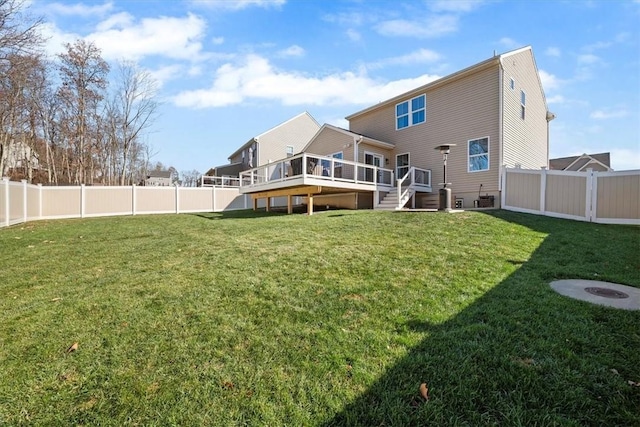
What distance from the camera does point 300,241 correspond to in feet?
20.7

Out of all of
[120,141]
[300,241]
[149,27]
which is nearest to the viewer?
[300,241]

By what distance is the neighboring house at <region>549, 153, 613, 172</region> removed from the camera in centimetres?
2409

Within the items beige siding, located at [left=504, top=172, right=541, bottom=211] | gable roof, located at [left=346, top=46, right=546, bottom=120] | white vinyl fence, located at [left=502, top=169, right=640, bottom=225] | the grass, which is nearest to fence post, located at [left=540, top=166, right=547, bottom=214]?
white vinyl fence, located at [left=502, top=169, right=640, bottom=225]

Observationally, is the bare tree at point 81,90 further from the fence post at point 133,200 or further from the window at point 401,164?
the window at point 401,164

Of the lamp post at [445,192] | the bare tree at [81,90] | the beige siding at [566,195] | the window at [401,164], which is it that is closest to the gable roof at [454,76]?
the window at [401,164]

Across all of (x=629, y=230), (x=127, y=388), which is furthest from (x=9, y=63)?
(x=629, y=230)

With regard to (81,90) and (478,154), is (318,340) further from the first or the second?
(81,90)

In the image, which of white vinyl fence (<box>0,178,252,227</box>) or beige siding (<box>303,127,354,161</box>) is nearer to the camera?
white vinyl fence (<box>0,178,252,227</box>)

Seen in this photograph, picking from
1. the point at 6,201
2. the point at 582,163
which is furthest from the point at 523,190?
the point at 582,163

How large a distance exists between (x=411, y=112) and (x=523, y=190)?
6.78 meters

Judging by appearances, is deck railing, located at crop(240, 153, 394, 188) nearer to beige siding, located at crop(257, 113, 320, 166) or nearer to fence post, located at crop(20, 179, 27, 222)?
fence post, located at crop(20, 179, 27, 222)

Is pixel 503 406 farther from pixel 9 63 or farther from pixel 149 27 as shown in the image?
pixel 9 63

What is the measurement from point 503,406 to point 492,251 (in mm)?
4047

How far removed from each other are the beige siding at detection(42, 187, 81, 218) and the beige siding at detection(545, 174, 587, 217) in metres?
19.6
